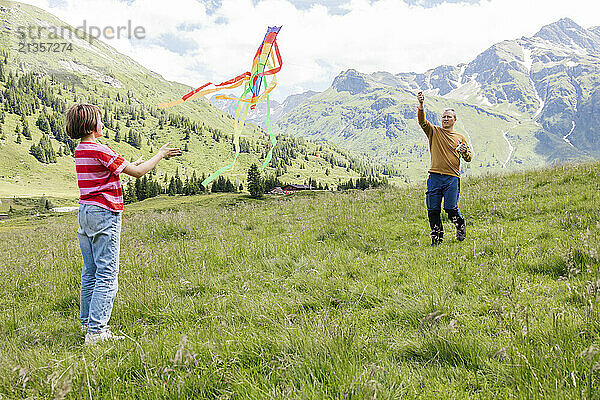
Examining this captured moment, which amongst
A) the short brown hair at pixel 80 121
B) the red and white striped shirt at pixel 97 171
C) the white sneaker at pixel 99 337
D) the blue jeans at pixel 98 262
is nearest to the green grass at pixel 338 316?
the white sneaker at pixel 99 337

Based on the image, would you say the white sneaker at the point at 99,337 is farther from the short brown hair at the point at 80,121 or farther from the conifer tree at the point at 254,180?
the conifer tree at the point at 254,180

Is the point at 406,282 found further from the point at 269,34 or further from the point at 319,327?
the point at 269,34

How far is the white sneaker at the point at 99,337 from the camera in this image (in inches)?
141

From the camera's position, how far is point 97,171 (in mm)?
4246

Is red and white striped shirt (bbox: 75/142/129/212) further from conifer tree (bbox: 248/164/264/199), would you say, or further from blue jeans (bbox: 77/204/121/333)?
conifer tree (bbox: 248/164/264/199)

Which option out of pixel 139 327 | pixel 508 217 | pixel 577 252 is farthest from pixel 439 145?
pixel 139 327

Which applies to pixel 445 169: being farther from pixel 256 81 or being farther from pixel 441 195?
pixel 256 81

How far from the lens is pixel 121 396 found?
8.05ft

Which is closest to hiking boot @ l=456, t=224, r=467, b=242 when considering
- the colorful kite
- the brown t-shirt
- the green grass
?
the green grass

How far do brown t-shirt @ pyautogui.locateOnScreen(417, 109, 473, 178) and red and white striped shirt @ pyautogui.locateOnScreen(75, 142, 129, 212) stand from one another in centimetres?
624

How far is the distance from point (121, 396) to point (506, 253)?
5577 millimetres

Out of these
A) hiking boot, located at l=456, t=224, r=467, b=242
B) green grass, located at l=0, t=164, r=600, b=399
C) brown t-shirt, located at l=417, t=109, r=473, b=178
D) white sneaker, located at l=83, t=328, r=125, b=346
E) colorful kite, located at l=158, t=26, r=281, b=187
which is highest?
colorful kite, located at l=158, t=26, r=281, b=187

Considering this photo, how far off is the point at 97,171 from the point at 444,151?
23.0 ft

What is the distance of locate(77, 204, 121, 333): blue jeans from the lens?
13.4 ft
